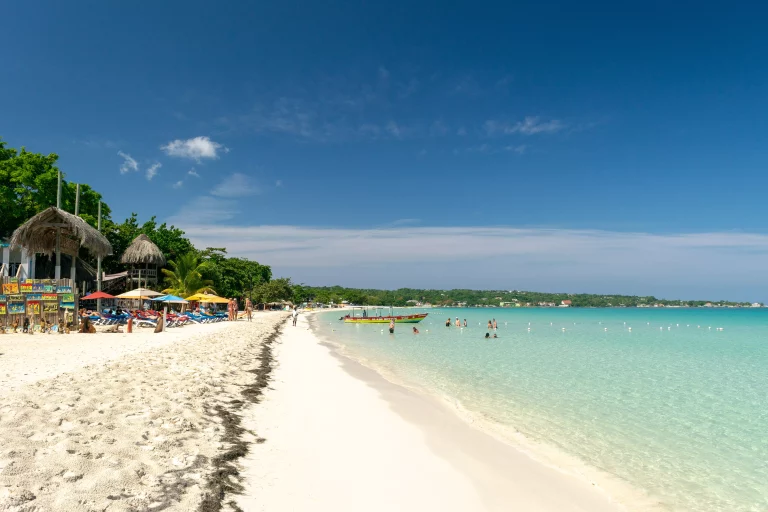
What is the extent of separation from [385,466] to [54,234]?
22.6 meters

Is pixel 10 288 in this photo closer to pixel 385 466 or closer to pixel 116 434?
pixel 116 434

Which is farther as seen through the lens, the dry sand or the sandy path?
the sandy path

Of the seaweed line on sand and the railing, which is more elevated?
the railing

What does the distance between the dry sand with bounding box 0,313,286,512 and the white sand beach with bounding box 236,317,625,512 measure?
1.57 feet

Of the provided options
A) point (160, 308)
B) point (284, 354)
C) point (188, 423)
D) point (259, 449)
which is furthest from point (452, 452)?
point (160, 308)

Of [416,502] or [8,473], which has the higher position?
[8,473]

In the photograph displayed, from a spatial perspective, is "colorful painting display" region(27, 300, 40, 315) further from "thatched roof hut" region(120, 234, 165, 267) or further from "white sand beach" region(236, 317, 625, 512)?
"thatched roof hut" region(120, 234, 165, 267)

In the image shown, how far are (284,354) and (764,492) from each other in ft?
46.8

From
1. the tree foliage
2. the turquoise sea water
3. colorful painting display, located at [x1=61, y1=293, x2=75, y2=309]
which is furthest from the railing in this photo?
the turquoise sea water

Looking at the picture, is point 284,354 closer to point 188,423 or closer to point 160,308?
point 188,423

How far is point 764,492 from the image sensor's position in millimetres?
5637

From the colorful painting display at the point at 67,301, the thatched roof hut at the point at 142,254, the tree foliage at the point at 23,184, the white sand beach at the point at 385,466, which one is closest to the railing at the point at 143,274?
the thatched roof hut at the point at 142,254

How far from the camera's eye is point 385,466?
17.5 ft

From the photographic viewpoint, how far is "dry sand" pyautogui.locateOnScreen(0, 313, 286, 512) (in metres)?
3.58
